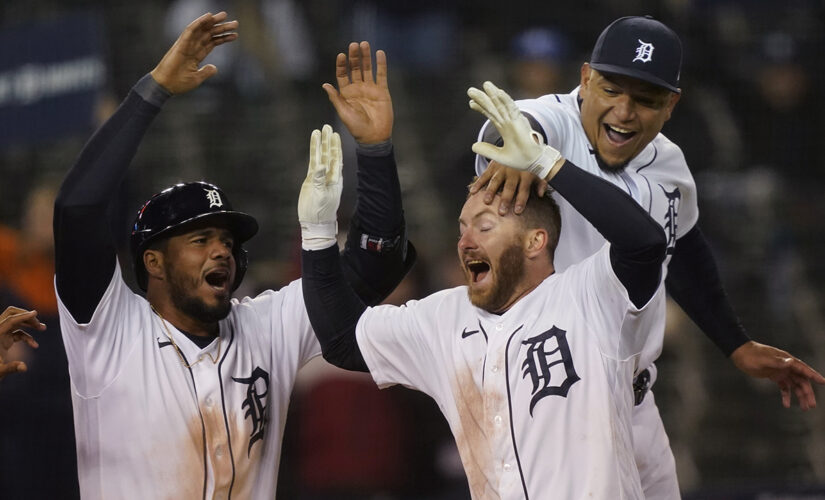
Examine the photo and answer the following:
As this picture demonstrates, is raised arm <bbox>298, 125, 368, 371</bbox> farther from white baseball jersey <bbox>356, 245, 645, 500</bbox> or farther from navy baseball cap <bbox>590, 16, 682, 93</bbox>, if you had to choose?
navy baseball cap <bbox>590, 16, 682, 93</bbox>

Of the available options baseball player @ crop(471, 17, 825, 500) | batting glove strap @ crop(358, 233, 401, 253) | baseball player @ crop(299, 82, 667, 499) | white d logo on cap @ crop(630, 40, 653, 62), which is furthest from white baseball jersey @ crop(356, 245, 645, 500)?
white d logo on cap @ crop(630, 40, 653, 62)

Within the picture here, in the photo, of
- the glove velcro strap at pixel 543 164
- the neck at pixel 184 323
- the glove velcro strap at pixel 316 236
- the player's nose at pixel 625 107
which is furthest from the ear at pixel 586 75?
the neck at pixel 184 323

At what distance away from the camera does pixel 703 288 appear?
12.1 feet

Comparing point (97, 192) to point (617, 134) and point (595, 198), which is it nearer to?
point (595, 198)

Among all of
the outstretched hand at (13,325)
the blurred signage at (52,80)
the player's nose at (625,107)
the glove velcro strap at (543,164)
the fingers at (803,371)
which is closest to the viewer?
the glove velcro strap at (543,164)

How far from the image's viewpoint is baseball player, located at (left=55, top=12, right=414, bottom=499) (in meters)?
2.97

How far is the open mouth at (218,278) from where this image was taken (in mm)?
3143

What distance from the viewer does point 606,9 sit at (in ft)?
22.2

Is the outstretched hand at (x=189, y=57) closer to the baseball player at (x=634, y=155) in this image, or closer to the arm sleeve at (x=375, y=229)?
the arm sleeve at (x=375, y=229)

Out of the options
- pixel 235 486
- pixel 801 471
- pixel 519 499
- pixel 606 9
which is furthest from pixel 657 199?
pixel 606 9

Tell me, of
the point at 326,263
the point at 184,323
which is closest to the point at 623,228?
the point at 326,263

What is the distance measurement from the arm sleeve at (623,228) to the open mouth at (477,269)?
0.28 metres

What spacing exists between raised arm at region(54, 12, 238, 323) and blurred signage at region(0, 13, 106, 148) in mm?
2060

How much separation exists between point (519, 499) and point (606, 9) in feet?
14.8
